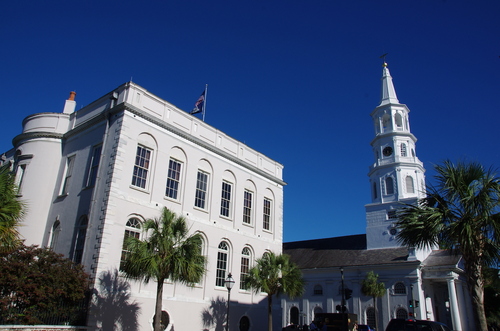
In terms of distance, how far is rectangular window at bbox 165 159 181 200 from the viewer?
24750 millimetres

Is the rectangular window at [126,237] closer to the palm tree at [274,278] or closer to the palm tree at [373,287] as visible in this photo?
the palm tree at [274,278]

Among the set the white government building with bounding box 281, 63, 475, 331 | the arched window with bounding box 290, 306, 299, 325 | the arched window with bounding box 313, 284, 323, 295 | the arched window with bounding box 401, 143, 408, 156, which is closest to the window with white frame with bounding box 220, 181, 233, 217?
the white government building with bounding box 281, 63, 475, 331

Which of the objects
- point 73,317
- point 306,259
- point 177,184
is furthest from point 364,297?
point 73,317

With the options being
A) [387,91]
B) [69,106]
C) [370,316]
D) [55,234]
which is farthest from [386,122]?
[55,234]

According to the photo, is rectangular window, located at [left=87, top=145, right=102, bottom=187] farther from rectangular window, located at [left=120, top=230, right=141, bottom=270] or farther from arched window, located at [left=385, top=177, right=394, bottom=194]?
arched window, located at [left=385, top=177, right=394, bottom=194]

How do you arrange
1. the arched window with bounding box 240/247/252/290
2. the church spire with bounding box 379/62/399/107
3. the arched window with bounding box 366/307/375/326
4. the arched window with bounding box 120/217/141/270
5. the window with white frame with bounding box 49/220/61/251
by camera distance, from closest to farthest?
1. the arched window with bounding box 120/217/141/270
2. the window with white frame with bounding box 49/220/61/251
3. the arched window with bounding box 240/247/252/290
4. the arched window with bounding box 366/307/375/326
5. the church spire with bounding box 379/62/399/107

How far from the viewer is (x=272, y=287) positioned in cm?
2402

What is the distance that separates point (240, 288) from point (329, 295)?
23737 millimetres

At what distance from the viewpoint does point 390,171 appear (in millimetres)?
49844

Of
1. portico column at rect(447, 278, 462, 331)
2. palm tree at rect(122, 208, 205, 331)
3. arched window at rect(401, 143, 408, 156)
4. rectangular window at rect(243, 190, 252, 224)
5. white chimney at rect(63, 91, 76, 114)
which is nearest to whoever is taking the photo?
palm tree at rect(122, 208, 205, 331)

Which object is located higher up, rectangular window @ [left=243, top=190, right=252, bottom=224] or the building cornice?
the building cornice

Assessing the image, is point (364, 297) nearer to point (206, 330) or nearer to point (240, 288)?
point (240, 288)

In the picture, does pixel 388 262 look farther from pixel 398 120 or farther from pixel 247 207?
pixel 247 207

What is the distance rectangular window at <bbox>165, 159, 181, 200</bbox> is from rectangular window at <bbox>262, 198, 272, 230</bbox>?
30.2 feet
